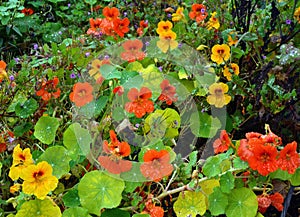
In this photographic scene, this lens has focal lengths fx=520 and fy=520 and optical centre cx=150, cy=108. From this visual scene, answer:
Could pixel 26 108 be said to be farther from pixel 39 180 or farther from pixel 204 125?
pixel 204 125

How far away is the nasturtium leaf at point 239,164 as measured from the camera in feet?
5.12

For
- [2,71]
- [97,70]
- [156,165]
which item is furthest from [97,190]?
[2,71]

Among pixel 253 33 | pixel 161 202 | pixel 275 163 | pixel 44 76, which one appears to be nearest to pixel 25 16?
pixel 44 76

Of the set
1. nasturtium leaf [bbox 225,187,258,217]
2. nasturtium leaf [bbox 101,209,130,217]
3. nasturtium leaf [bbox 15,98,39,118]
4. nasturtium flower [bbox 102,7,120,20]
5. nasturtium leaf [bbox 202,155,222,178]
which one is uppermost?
nasturtium flower [bbox 102,7,120,20]

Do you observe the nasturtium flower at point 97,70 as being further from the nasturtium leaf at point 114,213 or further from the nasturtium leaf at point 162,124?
the nasturtium leaf at point 114,213

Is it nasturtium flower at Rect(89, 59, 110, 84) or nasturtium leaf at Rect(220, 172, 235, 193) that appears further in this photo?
nasturtium flower at Rect(89, 59, 110, 84)

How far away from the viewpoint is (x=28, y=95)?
2.05 m

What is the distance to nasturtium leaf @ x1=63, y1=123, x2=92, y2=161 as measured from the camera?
172 centimetres

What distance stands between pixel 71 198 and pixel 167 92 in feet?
1.72

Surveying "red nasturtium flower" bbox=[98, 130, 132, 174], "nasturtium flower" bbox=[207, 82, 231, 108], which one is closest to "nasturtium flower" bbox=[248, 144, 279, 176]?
"red nasturtium flower" bbox=[98, 130, 132, 174]

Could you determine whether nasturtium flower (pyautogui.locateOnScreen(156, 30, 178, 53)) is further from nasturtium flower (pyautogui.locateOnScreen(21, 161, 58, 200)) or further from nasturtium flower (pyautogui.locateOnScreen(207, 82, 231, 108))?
nasturtium flower (pyautogui.locateOnScreen(21, 161, 58, 200))

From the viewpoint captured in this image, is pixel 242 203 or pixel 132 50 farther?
pixel 132 50

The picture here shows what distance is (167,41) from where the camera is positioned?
2.20m

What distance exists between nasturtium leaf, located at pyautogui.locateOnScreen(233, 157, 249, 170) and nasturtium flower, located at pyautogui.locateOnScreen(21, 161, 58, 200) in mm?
549
